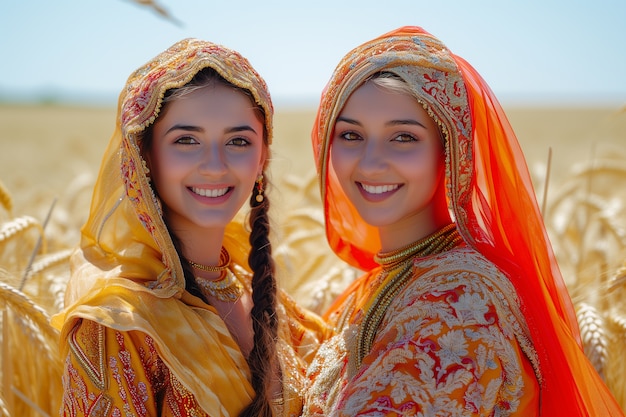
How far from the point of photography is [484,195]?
8.70 feet

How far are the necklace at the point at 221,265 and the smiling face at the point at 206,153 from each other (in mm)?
228

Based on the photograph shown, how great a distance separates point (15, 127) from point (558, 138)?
20.8 metres

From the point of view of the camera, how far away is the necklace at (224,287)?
2797 millimetres

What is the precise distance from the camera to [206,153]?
8.35ft

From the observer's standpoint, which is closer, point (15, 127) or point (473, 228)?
point (473, 228)

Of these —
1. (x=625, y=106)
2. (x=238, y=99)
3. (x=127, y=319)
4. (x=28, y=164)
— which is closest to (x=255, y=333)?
(x=127, y=319)

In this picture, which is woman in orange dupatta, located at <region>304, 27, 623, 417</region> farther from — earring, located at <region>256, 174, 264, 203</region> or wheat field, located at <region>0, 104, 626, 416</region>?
wheat field, located at <region>0, 104, 626, 416</region>

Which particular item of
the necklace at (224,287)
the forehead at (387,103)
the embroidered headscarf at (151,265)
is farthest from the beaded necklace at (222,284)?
the forehead at (387,103)

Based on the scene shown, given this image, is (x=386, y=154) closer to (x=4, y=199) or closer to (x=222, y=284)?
(x=222, y=284)

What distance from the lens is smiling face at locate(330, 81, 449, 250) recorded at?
96.3 inches

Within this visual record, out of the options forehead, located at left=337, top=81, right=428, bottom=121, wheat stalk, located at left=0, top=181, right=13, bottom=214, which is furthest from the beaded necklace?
wheat stalk, located at left=0, top=181, right=13, bottom=214

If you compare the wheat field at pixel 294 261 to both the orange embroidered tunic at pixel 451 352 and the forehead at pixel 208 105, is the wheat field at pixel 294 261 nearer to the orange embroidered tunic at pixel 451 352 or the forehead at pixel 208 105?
the forehead at pixel 208 105

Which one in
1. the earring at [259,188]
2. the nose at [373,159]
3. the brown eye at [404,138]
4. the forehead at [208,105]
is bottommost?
the earring at [259,188]

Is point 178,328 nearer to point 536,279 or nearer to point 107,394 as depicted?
point 107,394
